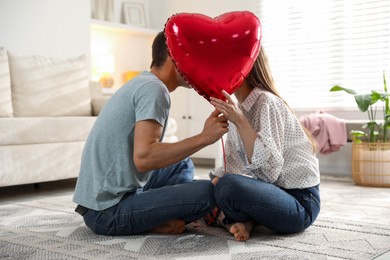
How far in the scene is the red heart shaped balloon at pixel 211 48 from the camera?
167 cm

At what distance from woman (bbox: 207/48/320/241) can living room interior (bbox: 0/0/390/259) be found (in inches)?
A: 3.9

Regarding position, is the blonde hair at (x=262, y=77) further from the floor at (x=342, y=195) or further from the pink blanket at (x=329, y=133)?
the pink blanket at (x=329, y=133)

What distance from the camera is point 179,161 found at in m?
1.84

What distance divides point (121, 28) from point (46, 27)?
0.97 metres

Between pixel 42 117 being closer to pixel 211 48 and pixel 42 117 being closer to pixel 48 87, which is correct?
pixel 48 87

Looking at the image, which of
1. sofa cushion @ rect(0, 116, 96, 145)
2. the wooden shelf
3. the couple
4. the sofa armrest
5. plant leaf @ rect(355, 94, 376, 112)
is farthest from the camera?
the wooden shelf

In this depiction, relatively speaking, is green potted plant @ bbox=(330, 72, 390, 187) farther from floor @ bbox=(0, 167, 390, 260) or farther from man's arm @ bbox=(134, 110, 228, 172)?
man's arm @ bbox=(134, 110, 228, 172)

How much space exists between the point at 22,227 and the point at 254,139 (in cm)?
110

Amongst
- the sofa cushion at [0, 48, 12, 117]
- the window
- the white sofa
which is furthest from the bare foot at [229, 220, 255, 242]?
the window

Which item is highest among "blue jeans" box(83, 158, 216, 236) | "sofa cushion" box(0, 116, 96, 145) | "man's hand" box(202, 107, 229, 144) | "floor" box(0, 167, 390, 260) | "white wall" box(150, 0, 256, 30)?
"white wall" box(150, 0, 256, 30)

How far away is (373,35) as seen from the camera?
4629 millimetres

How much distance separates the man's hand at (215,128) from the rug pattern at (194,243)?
384 mm

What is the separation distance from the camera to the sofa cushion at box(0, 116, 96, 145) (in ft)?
10.3

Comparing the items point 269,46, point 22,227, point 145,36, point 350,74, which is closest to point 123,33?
point 145,36
